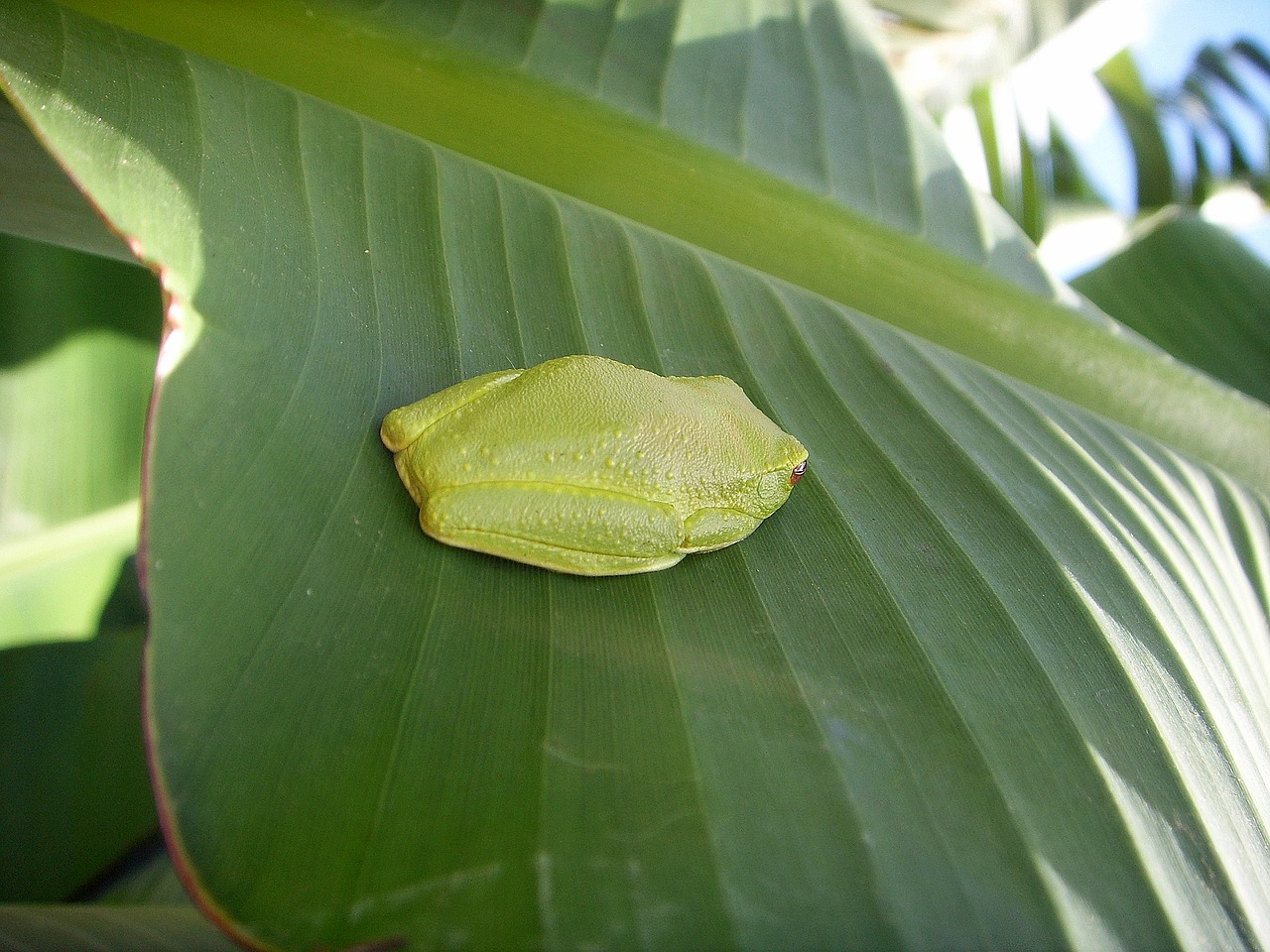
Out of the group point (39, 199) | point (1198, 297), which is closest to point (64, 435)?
point (39, 199)

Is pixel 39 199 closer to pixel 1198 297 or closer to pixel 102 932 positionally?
pixel 102 932

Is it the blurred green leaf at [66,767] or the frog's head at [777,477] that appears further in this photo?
the blurred green leaf at [66,767]

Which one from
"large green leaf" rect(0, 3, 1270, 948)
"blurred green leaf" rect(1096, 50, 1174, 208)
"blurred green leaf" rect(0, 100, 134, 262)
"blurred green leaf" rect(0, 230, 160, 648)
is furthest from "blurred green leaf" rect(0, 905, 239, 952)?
"blurred green leaf" rect(1096, 50, 1174, 208)

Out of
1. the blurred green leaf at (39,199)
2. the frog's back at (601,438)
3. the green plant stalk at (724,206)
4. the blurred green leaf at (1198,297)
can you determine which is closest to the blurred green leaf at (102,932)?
the frog's back at (601,438)

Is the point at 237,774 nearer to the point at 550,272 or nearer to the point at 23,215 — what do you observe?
the point at 550,272

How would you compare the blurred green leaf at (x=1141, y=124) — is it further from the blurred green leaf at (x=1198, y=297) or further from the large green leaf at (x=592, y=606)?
the large green leaf at (x=592, y=606)

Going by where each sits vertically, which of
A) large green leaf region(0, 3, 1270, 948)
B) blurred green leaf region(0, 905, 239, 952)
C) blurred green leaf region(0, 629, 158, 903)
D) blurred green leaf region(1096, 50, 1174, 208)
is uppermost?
blurred green leaf region(1096, 50, 1174, 208)

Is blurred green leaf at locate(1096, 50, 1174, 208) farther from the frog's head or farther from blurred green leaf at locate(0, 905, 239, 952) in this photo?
blurred green leaf at locate(0, 905, 239, 952)
